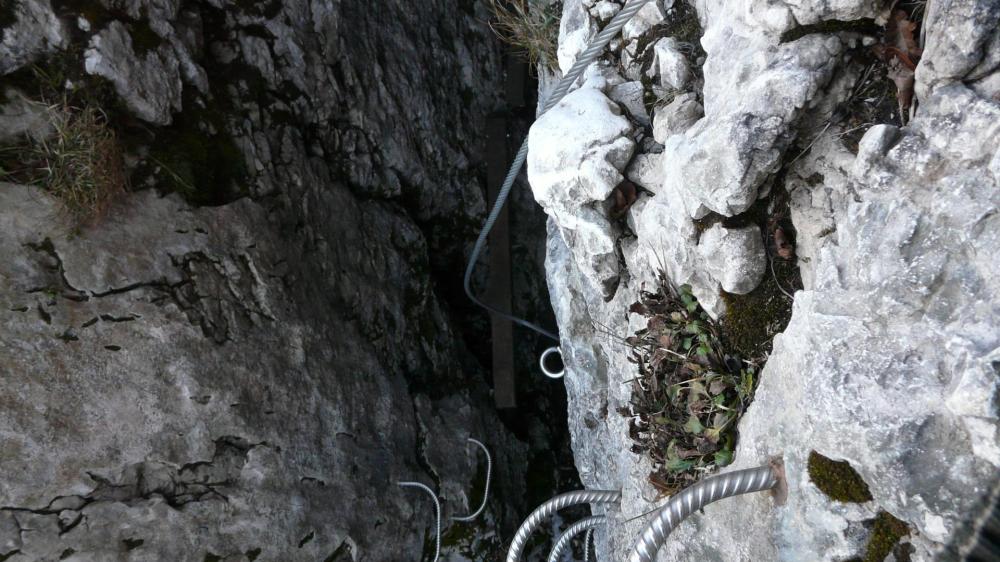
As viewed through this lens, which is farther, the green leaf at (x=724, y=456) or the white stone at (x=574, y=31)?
the white stone at (x=574, y=31)

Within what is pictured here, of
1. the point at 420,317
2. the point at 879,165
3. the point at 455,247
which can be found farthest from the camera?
the point at 455,247

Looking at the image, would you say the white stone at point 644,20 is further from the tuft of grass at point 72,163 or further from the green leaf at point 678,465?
the tuft of grass at point 72,163

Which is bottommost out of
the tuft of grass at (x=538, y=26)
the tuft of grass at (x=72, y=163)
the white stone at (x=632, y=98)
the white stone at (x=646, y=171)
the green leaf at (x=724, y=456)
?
the tuft of grass at (x=72, y=163)

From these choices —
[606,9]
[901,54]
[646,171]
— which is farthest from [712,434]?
[606,9]

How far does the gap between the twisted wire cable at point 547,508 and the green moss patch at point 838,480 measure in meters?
1.66

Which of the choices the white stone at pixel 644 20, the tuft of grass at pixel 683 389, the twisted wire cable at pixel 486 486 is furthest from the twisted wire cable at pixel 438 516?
the white stone at pixel 644 20

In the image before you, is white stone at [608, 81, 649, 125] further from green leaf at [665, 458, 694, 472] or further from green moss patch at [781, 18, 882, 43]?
green leaf at [665, 458, 694, 472]

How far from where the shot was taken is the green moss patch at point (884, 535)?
5.62 ft

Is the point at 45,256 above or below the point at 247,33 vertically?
below

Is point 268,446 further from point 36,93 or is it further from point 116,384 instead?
point 36,93

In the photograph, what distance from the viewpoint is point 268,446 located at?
3471mm

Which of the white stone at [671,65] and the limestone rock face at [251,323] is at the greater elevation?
the white stone at [671,65]

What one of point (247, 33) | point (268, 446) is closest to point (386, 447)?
point (268, 446)

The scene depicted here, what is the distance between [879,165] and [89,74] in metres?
3.52
